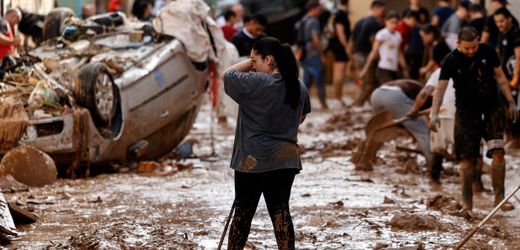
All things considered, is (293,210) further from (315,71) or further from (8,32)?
(315,71)

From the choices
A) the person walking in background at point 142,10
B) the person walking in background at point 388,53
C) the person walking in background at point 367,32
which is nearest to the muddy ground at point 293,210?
the person walking in background at point 388,53

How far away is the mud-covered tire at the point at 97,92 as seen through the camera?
13.3 m

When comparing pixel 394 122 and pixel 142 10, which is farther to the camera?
pixel 142 10

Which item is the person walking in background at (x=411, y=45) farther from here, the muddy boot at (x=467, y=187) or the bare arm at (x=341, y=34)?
the muddy boot at (x=467, y=187)


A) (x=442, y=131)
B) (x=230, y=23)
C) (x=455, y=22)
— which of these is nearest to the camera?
(x=442, y=131)

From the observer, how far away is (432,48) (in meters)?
20.2

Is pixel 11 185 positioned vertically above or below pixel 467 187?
below

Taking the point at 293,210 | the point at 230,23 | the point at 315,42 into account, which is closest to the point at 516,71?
the point at 293,210

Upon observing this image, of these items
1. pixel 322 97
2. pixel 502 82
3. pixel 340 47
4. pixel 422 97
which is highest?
pixel 502 82

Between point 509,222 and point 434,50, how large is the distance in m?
8.40

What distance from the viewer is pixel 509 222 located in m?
10.7

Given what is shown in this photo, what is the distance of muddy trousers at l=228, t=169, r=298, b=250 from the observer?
8.04m

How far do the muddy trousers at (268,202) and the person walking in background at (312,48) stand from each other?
15.5 metres

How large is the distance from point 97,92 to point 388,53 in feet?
29.6
